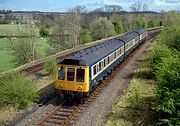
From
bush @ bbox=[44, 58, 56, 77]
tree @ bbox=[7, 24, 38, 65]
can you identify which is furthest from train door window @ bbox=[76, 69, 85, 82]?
tree @ bbox=[7, 24, 38, 65]

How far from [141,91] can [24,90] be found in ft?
25.3

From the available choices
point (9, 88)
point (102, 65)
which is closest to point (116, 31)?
point (102, 65)

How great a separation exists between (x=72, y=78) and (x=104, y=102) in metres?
2.54

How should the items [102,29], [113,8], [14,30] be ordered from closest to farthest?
[102,29]
[14,30]
[113,8]

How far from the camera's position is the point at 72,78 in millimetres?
17453

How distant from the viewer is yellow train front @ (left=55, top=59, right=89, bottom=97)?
56.7 feet

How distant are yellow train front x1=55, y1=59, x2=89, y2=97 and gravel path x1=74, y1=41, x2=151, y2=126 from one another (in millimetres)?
1252

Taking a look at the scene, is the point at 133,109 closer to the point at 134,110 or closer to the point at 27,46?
the point at 134,110

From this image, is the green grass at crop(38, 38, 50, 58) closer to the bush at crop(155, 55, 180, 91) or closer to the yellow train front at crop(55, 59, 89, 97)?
the yellow train front at crop(55, 59, 89, 97)

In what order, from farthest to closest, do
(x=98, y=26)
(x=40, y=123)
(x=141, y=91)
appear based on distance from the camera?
(x=98, y=26)
(x=141, y=91)
(x=40, y=123)

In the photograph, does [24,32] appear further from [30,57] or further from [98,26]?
[98,26]

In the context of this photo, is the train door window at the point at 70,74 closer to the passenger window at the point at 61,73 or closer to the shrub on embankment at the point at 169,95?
the passenger window at the point at 61,73

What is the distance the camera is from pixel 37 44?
52.3 metres

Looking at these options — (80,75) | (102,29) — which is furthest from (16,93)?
Result: (102,29)
